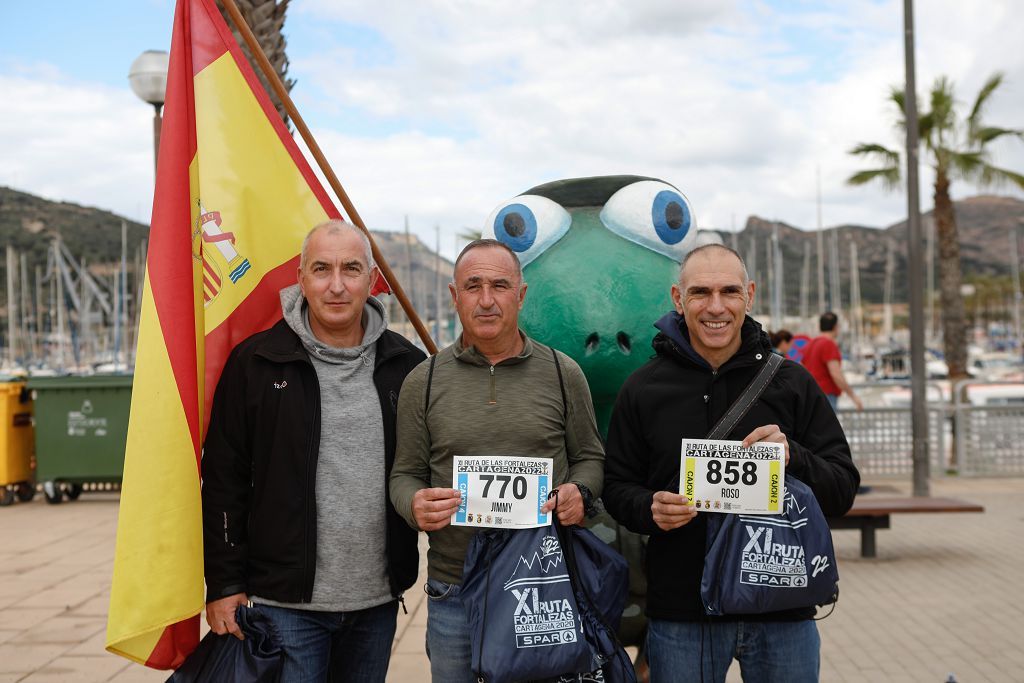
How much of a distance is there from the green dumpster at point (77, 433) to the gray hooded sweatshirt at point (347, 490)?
341 inches

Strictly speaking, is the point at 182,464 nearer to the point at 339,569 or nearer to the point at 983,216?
the point at 339,569

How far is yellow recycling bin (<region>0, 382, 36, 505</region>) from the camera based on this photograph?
10609 mm

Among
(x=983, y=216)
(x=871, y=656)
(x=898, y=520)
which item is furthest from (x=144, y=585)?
(x=983, y=216)

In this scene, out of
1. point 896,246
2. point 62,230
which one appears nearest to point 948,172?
point 62,230

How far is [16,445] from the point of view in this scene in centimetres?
1074

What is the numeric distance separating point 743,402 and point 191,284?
1.84m

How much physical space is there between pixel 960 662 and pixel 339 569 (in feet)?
13.3

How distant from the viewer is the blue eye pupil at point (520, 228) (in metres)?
4.06

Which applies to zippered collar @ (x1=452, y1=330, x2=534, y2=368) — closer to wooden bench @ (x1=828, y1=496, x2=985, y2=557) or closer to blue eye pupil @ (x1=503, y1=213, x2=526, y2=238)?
blue eye pupil @ (x1=503, y1=213, x2=526, y2=238)

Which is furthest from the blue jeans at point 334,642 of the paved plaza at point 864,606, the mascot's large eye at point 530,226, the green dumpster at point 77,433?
the green dumpster at point 77,433

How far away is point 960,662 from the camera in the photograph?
Answer: 17.2ft

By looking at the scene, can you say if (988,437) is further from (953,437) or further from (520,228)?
(520,228)

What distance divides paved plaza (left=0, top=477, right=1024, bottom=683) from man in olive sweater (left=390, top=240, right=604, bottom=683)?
8.50 ft

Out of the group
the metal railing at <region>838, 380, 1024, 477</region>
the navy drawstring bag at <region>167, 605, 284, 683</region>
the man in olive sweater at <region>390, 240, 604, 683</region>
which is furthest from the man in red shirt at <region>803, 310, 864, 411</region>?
the navy drawstring bag at <region>167, 605, 284, 683</region>
